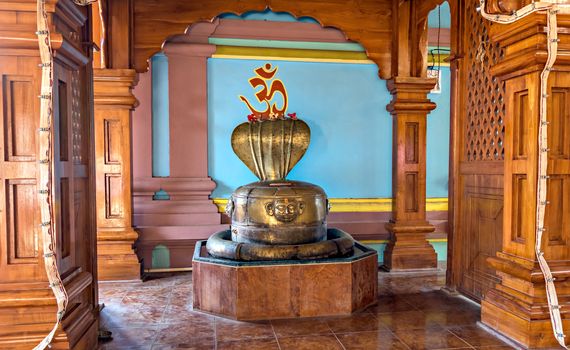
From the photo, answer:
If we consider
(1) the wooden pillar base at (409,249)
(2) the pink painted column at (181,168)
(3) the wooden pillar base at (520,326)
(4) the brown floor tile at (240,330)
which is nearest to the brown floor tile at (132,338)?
(4) the brown floor tile at (240,330)

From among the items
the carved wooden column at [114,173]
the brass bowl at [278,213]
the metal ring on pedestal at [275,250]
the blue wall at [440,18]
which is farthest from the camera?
the blue wall at [440,18]

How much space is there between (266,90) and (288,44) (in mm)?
589

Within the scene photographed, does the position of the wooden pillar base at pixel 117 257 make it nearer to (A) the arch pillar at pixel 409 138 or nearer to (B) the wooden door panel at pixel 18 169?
(B) the wooden door panel at pixel 18 169

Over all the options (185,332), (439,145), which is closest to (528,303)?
(185,332)

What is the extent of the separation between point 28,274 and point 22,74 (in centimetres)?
101

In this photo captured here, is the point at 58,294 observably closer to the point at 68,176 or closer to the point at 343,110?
the point at 68,176

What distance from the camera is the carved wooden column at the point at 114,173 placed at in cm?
418

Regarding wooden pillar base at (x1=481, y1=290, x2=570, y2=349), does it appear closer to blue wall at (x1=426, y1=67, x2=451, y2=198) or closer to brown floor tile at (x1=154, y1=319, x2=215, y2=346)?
brown floor tile at (x1=154, y1=319, x2=215, y2=346)

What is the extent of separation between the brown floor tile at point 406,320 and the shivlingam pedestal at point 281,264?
240 mm

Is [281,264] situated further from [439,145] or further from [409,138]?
[439,145]

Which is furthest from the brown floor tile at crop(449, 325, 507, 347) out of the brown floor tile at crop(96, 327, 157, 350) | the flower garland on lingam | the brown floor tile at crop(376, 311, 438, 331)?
the flower garland on lingam

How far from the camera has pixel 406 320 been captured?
10.3 ft

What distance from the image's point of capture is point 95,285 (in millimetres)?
3023

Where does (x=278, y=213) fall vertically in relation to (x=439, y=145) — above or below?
below
